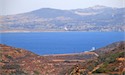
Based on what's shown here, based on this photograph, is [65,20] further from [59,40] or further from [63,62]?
[63,62]

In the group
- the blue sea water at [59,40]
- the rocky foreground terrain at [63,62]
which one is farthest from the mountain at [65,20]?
the rocky foreground terrain at [63,62]

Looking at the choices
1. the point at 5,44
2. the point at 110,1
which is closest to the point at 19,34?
the point at 5,44

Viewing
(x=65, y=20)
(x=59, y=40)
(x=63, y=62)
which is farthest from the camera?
(x=65, y=20)

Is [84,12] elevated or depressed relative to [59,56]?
elevated

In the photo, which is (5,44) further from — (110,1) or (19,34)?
(110,1)

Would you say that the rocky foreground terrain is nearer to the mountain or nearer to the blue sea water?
the blue sea water

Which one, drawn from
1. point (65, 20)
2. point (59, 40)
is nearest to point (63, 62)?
point (59, 40)

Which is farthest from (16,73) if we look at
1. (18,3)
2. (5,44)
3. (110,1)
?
(110,1)
